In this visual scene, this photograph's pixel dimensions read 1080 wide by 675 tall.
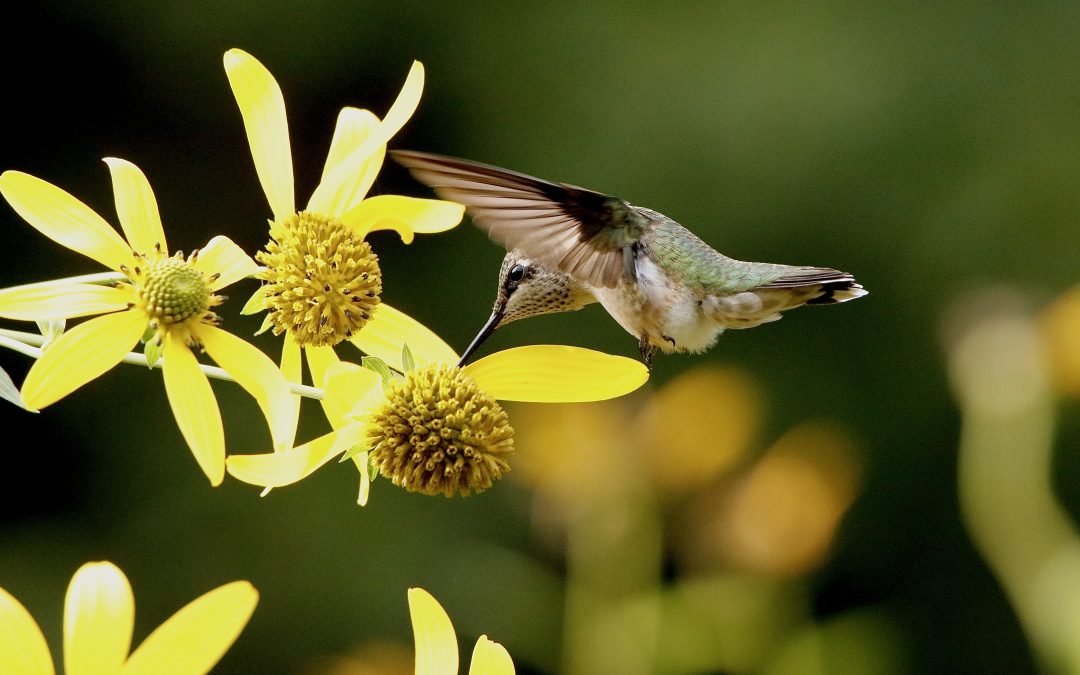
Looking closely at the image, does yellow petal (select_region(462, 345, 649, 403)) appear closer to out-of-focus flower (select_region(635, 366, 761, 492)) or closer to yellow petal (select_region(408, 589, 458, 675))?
yellow petal (select_region(408, 589, 458, 675))

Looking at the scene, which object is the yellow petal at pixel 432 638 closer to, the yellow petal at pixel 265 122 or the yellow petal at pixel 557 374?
the yellow petal at pixel 557 374

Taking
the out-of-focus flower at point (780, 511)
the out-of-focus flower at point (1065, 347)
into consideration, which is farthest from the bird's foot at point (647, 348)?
the out-of-focus flower at point (1065, 347)

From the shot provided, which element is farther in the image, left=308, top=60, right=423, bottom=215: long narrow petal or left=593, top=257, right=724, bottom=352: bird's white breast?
left=593, top=257, right=724, bottom=352: bird's white breast

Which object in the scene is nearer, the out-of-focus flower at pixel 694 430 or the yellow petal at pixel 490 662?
the yellow petal at pixel 490 662

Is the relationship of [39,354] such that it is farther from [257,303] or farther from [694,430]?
[694,430]

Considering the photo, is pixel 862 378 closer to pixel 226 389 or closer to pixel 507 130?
pixel 507 130

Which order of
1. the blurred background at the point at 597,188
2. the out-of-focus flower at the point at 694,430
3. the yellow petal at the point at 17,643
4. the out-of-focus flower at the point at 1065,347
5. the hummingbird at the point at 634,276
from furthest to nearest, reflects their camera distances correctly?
1. the blurred background at the point at 597,188
2. the out-of-focus flower at the point at 694,430
3. the out-of-focus flower at the point at 1065,347
4. the hummingbird at the point at 634,276
5. the yellow petal at the point at 17,643

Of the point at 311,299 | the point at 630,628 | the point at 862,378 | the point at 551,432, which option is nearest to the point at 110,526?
the point at 551,432

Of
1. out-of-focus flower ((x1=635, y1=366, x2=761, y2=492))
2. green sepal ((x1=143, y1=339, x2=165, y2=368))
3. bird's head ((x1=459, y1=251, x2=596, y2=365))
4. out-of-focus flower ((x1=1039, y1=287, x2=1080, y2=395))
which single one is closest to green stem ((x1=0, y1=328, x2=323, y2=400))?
green sepal ((x1=143, y1=339, x2=165, y2=368))
